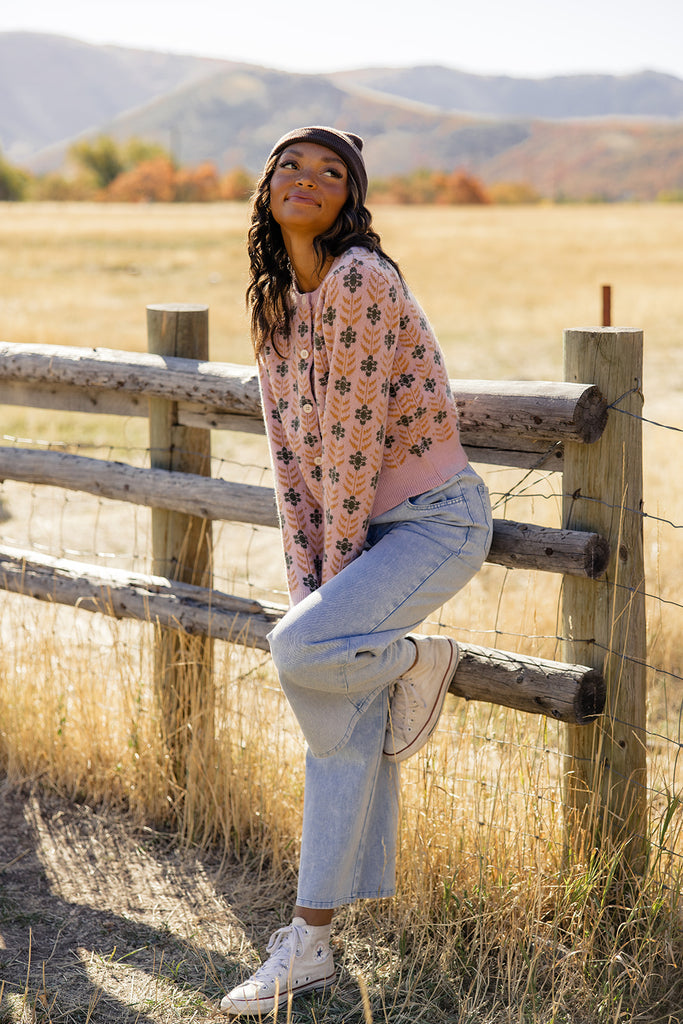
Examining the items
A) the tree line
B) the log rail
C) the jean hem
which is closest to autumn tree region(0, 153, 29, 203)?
the tree line

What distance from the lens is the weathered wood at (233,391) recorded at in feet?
8.41

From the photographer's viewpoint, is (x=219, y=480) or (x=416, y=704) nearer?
(x=416, y=704)

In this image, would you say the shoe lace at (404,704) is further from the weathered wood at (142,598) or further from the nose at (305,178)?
the nose at (305,178)

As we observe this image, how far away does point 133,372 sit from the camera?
3404 millimetres

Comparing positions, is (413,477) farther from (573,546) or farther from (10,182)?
(10,182)

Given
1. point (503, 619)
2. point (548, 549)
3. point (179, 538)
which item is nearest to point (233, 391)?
point (179, 538)

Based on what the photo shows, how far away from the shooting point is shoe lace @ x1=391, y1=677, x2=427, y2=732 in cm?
254

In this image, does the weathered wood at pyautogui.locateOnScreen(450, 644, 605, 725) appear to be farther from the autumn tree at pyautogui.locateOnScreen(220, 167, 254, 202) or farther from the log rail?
the autumn tree at pyautogui.locateOnScreen(220, 167, 254, 202)

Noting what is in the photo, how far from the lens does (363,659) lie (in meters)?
2.37

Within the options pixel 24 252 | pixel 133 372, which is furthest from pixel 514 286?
pixel 133 372

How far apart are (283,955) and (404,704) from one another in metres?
0.65

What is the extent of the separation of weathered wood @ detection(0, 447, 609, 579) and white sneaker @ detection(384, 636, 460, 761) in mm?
325

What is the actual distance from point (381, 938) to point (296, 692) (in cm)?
80

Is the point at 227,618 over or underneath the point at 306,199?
underneath
